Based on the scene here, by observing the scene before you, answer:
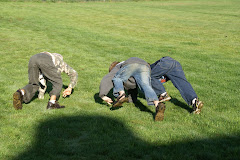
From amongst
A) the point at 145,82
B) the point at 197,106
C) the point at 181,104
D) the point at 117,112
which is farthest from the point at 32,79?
the point at 197,106

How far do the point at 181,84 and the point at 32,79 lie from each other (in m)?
3.25

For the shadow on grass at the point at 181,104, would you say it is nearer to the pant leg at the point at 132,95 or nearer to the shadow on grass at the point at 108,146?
the pant leg at the point at 132,95

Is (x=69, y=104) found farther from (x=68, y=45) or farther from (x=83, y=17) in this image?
(x=83, y=17)

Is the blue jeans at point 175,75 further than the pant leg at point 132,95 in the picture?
No

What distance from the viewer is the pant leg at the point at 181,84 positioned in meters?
6.05

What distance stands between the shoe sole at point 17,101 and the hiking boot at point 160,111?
9.40 ft

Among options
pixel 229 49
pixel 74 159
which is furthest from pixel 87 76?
pixel 229 49

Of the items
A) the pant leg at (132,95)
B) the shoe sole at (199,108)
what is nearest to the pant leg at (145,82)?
the pant leg at (132,95)

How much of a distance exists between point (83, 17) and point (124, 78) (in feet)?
67.5

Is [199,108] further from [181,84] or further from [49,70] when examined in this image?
[49,70]

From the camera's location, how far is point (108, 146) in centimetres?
446

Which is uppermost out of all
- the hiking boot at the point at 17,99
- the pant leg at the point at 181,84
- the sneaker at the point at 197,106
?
the pant leg at the point at 181,84

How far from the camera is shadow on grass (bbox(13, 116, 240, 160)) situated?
4.17 m

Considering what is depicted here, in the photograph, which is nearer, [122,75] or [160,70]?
[122,75]
